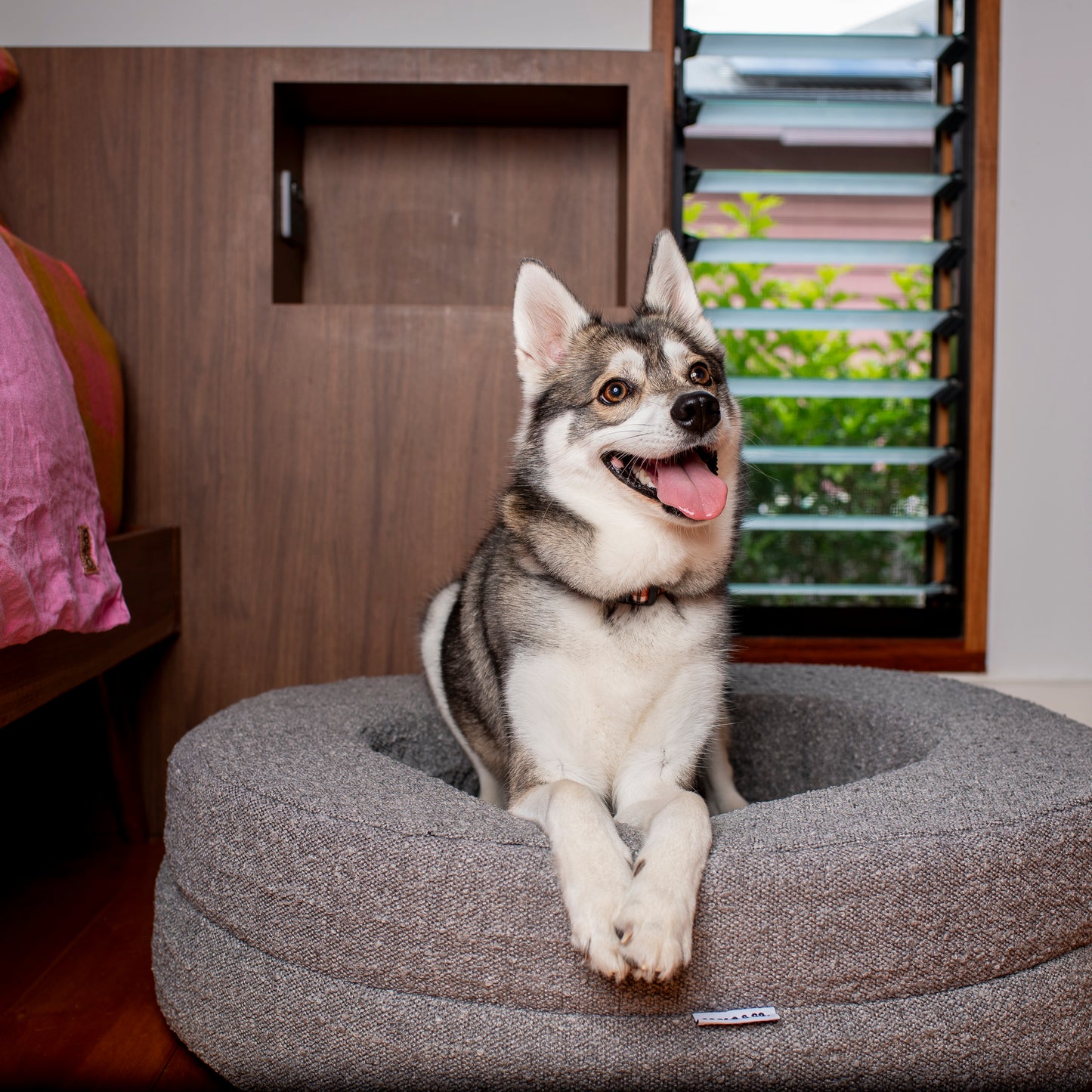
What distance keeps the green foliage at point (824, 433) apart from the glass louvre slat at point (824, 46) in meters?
0.39

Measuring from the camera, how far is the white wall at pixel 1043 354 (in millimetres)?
2451

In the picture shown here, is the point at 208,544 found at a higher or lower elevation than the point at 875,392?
lower

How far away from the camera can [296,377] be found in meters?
2.22

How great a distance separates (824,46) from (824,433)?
3.36 feet

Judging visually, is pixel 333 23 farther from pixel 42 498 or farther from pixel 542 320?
pixel 42 498

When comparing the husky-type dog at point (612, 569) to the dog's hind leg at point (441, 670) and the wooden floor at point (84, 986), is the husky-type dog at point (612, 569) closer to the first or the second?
the dog's hind leg at point (441, 670)

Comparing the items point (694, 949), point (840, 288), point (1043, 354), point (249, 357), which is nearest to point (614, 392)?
point (694, 949)

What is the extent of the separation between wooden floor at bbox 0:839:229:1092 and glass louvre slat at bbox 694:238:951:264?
1.97 meters

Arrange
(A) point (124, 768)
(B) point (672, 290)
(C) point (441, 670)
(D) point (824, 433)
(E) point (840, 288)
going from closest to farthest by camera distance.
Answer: (B) point (672, 290) < (C) point (441, 670) < (A) point (124, 768) < (D) point (824, 433) < (E) point (840, 288)

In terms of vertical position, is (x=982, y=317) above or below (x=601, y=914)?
above

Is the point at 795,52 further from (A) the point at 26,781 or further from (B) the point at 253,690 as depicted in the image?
(A) the point at 26,781

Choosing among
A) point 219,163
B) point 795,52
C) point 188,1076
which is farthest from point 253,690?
point 795,52

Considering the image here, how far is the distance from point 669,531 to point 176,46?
173cm

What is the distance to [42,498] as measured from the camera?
131cm
